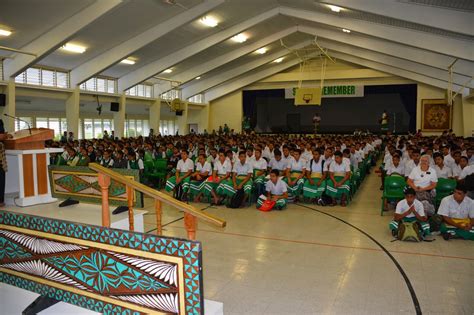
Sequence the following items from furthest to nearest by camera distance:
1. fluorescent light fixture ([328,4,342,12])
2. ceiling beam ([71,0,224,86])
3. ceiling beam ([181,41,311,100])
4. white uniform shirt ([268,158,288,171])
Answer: ceiling beam ([181,41,311,100]), ceiling beam ([71,0,224,86]), fluorescent light fixture ([328,4,342,12]), white uniform shirt ([268,158,288,171])

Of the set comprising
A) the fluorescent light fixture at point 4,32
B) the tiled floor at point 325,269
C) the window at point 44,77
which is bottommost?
the tiled floor at point 325,269

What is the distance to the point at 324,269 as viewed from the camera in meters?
5.01

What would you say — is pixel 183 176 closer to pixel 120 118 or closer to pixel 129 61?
pixel 129 61

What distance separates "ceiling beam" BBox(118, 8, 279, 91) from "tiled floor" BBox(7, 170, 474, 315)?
1084cm

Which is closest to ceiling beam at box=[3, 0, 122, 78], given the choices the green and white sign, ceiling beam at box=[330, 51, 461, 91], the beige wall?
ceiling beam at box=[330, 51, 461, 91]

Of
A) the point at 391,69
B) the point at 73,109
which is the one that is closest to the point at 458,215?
the point at 73,109

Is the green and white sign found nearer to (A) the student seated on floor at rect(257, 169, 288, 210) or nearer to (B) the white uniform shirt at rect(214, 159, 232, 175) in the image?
(B) the white uniform shirt at rect(214, 159, 232, 175)

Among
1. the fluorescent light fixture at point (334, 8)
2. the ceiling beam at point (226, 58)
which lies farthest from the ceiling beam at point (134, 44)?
the ceiling beam at point (226, 58)

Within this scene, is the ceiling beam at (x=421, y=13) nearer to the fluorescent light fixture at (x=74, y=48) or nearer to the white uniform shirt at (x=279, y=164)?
the white uniform shirt at (x=279, y=164)

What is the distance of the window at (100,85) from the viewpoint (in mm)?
18805

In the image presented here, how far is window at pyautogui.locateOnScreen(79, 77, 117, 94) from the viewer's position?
1880 centimetres

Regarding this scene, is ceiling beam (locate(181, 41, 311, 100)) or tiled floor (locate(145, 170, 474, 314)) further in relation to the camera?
ceiling beam (locate(181, 41, 311, 100))

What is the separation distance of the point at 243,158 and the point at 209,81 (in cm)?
1824

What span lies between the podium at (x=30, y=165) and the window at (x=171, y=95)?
58.9 ft
